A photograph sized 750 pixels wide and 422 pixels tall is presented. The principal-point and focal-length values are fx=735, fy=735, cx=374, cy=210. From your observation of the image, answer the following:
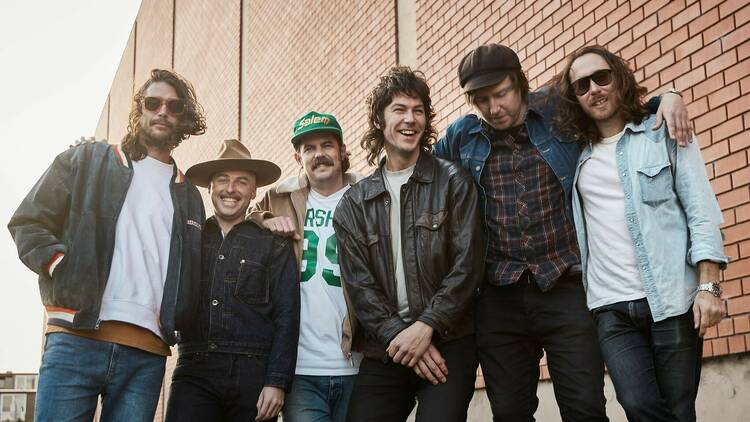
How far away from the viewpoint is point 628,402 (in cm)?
271

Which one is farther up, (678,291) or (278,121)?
(278,121)

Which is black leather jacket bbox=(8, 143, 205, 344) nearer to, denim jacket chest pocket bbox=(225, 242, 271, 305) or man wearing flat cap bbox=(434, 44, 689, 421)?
denim jacket chest pocket bbox=(225, 242, 271, 305)

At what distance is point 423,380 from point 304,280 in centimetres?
89

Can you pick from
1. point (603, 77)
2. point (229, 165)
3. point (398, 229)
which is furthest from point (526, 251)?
point (229, 165)

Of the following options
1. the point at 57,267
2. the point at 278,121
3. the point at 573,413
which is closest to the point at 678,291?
the point at 573,413

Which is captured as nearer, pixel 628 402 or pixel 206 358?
pixel 628 402

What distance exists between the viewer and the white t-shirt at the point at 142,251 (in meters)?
3.14

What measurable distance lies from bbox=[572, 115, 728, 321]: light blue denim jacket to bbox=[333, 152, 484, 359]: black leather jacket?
20.4 inches

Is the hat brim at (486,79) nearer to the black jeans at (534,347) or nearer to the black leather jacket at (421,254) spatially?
the black leather jacket at (421,254)

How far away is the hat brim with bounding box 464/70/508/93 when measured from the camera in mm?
3184

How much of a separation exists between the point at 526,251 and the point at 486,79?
76 cm

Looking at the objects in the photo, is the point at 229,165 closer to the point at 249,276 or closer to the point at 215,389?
the point at 249,276

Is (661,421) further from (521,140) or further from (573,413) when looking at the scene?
(521,140)

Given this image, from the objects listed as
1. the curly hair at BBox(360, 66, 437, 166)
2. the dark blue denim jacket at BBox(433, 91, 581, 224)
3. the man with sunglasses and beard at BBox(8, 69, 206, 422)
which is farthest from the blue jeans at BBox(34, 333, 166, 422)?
the dark blue denim jacket at BBox(433, 91, 581, 224)
